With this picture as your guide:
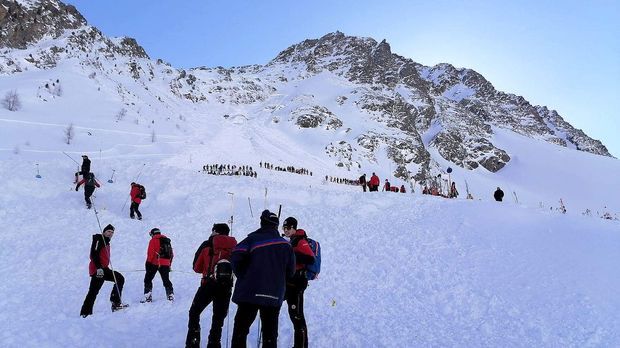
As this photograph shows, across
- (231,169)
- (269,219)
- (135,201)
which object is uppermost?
(231,169)

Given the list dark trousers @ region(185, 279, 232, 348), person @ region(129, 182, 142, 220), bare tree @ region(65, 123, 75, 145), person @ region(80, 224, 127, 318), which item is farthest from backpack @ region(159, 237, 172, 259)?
bare tree @ region(65, 123, 75, 145)

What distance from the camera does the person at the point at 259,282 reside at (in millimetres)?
5133

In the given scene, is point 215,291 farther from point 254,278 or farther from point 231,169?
point 231,169

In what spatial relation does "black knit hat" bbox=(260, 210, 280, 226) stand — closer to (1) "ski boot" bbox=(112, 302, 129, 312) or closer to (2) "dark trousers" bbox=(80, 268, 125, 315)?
(2) "dark trousers" bbox=(80, 268, 125, 315)

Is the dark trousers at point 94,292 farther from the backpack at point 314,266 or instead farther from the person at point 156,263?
the backpack at point 314,266

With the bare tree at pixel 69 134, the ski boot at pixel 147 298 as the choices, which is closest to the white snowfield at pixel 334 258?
the ski boot at pixel 147 298

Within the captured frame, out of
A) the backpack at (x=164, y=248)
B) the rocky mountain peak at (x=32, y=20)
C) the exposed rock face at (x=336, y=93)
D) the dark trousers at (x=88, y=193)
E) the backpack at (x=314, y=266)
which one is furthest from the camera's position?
the exposed rock face at (x=336, y=93)

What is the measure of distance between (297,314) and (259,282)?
1.47m

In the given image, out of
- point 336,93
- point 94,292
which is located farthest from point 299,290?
point 336,93

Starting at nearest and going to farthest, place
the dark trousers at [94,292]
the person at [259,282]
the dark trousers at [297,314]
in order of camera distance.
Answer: the person at [259,282] < the dark trousers at [297,314] < the dark trousers at [94,292]

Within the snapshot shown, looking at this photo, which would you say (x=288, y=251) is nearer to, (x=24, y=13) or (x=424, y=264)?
(x=424, y=264)

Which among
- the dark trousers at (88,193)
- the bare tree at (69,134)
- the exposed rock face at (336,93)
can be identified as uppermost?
the exposed rock face at (336,93)

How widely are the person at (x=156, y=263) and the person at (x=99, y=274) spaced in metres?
0.55

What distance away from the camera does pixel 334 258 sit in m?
13.5
